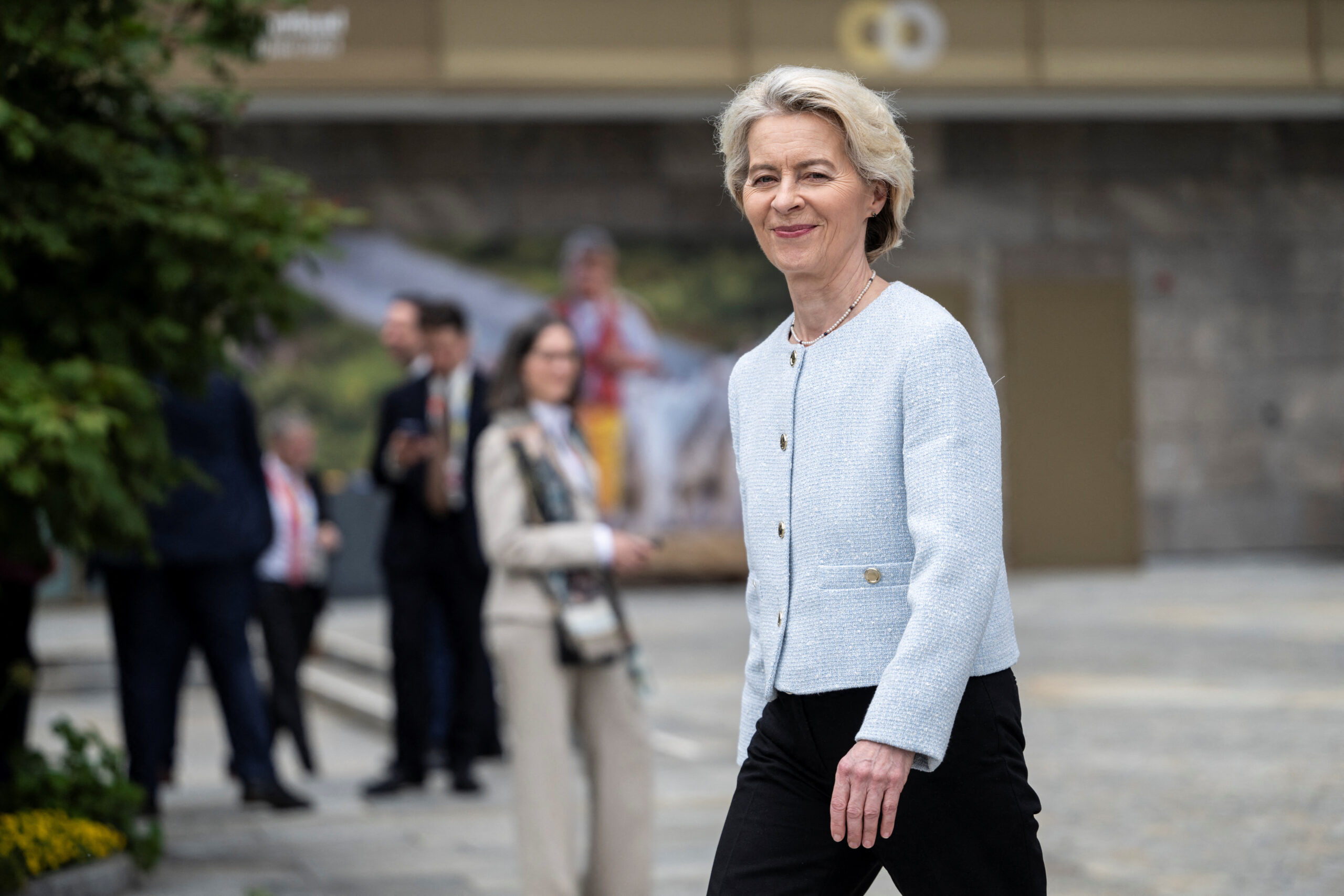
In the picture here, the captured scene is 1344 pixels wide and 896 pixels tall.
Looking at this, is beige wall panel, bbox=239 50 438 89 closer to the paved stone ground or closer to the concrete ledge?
the paved stone ground

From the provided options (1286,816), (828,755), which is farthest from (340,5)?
(828,755)

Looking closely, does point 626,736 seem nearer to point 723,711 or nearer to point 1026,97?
point 723,711

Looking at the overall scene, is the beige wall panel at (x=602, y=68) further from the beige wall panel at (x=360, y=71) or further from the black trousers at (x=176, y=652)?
the black trousers at (x=176, y=652)

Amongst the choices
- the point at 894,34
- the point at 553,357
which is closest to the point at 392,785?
the point at 553,357

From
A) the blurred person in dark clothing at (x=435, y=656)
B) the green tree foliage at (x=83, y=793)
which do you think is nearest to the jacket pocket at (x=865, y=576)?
the green tree foliage at (x=83, y=793)

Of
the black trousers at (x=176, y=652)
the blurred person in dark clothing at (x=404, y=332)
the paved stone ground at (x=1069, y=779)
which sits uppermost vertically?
the blurred person in dark clothing at (x=404, y=332)

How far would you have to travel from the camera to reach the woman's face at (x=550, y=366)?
6277 mm

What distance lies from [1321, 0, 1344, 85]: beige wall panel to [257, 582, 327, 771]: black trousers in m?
15.0

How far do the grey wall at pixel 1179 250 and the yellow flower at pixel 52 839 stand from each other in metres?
15.5

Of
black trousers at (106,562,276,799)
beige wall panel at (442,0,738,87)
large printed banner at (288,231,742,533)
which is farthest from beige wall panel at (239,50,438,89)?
black trousers at (106,562,276,799)

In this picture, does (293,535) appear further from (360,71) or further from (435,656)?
(360,71)

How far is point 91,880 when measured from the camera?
19.9ft

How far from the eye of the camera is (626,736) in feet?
19.6

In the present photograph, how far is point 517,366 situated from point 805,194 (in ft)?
10.9
